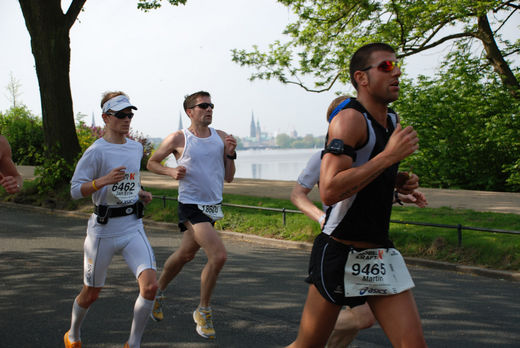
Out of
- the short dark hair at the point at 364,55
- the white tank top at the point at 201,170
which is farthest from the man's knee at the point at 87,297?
the short dark hair at the point at 364,55

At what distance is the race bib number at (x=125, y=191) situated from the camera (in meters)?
4.45

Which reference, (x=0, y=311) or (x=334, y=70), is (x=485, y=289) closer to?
(x=0, y=311)

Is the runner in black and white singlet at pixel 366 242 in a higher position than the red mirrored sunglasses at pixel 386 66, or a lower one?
lower

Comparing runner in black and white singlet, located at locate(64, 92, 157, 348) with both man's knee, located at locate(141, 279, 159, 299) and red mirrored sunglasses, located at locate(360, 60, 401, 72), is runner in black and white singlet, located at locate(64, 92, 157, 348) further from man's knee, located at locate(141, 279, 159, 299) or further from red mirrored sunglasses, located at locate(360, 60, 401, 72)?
red mirrored sunglasses, located at locate(360, 60, 401, 72)

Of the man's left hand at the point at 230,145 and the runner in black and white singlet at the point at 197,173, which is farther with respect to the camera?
the man's left hand at the point at 230,145

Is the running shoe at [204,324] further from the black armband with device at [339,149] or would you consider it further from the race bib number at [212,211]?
the black armband with device at [339,149]

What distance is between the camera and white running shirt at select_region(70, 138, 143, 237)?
4371mm

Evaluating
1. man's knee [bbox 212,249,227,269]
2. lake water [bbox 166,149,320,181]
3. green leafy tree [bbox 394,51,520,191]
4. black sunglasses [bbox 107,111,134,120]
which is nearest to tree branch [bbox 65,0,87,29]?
lake water [bbox 166,149,320,181]

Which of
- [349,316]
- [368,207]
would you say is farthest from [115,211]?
[368,207]

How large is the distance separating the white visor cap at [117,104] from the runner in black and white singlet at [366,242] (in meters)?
2.24

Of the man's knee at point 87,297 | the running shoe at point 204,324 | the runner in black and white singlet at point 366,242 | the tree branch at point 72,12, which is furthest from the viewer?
the tree branch at point 72,12

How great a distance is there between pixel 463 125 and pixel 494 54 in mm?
2461

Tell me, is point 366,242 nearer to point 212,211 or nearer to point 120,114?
point 120,114

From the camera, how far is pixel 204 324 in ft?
A: 16.4
